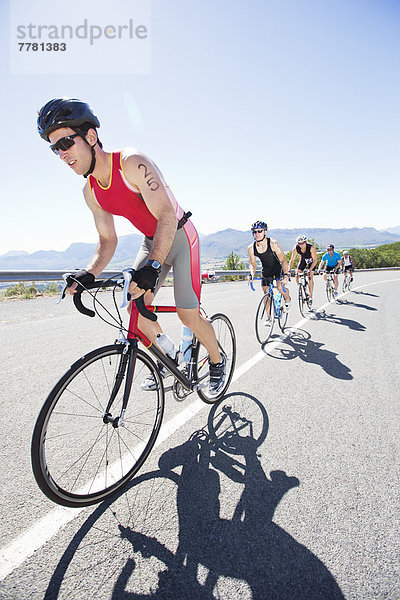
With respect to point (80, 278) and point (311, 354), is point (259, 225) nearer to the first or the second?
point (311, 354)

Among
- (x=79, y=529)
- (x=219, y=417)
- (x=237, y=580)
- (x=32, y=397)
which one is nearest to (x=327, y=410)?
(x=219, y=417)

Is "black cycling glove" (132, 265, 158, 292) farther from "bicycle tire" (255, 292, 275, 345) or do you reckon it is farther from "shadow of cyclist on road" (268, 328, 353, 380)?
"bicycle tire" (255, 292, 275, 345)

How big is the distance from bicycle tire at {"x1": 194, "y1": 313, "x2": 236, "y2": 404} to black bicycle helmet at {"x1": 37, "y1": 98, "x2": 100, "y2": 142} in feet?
6.90

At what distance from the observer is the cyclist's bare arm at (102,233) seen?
2.60 metres

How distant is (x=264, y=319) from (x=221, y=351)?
273cm

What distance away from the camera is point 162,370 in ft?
8.81

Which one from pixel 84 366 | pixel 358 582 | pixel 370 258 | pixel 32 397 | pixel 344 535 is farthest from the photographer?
pixel 370 258

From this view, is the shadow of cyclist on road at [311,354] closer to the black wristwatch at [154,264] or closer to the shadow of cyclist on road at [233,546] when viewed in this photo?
the shadow of cyclist on road at [233,546]

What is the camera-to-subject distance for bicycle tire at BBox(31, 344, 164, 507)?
5.68 ft

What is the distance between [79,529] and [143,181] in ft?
7.13

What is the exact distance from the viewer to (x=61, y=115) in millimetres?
2084

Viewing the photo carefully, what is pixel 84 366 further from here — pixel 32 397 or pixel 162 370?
pixel 32 397

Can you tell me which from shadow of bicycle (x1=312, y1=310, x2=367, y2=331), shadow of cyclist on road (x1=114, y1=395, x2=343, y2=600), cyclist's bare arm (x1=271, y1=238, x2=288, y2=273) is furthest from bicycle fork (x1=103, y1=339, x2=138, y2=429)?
shadow of bicycle (x1=312, y1=310, x2=367, y2=331)

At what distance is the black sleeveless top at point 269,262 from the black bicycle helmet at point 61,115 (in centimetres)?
459
